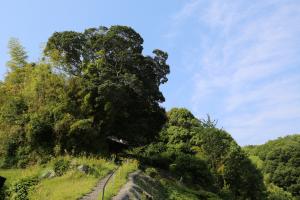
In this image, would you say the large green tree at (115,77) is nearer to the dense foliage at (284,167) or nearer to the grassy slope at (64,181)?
the grassy slope at (64,181)

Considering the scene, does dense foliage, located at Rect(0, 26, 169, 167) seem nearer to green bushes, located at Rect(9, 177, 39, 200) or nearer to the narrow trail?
green bushes, located at Rect(9, 177, 39, 200)

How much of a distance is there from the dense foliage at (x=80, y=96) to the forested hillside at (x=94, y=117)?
67mm

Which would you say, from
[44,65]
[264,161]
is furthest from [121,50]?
[264,161]

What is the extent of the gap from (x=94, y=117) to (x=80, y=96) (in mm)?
1905

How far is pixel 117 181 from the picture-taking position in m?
21.5

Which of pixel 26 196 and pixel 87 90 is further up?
pixel 87 90

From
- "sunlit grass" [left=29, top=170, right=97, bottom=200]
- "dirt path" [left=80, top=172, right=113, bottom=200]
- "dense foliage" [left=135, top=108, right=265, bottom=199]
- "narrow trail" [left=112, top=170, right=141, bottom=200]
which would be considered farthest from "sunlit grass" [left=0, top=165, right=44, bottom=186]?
"dense foliage" [left=135, top=108, right=265, bottom=199]

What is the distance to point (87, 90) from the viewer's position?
31.2m

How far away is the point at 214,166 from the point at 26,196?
2492 cm

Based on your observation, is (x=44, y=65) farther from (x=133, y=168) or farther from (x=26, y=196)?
(x=26, y=196)

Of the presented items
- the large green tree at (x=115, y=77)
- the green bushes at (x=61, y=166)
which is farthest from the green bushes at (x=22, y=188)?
the large green tree at (x=115, y=77)

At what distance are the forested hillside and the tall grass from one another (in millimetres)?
943

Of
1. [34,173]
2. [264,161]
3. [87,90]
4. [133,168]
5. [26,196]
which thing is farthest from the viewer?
[264,161]

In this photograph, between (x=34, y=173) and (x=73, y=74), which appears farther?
(x=73, y=74)
